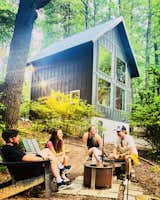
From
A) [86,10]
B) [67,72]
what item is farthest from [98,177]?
[86,10]

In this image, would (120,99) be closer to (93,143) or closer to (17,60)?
(17,60)

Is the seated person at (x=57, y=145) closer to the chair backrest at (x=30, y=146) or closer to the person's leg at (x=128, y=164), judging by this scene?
the chair backrest at (x=30, y=146)

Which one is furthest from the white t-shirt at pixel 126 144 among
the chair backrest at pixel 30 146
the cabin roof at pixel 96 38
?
the cabin roof at pixel 96 38

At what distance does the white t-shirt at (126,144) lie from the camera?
22.8 feet

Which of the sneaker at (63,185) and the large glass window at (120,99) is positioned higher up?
the large glass window at (120,99)

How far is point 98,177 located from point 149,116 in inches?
229

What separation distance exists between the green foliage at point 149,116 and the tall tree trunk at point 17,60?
206 inches

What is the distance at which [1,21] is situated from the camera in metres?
10.7

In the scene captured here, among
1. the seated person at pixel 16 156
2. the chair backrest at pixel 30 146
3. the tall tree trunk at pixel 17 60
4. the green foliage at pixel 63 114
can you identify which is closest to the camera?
the seated person at pixel 16 156

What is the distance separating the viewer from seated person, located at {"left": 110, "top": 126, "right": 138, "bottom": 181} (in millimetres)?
6809

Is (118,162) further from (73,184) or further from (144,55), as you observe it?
(144,55)

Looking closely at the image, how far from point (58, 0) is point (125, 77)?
12.4 metres

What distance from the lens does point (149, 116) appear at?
36.4 feet

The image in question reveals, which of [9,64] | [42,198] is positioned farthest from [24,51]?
[42,198]
